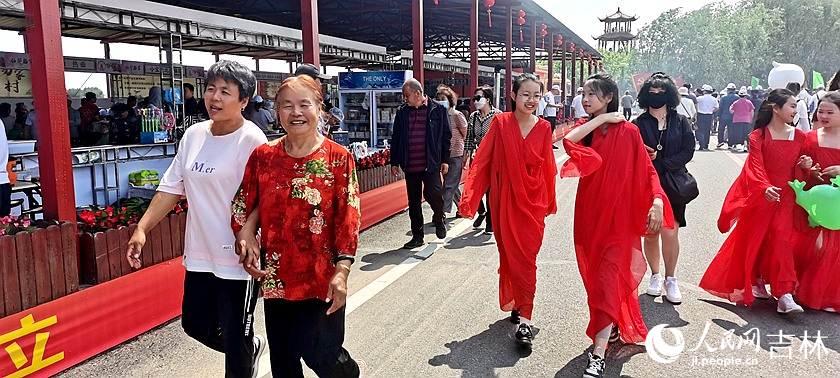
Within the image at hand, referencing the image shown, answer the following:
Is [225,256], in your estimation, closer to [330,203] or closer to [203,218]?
[203,218]

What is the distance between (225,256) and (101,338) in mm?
1610

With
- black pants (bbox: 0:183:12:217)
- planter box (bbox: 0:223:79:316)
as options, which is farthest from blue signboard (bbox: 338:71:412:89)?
planter box (bbox: 0:223:79:316)

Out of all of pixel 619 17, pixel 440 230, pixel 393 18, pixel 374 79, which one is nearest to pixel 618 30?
pixel 619 17

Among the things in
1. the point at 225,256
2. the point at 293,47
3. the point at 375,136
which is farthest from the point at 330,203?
the point at 375,136

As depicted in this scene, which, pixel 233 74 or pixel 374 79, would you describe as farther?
pixel 374 79

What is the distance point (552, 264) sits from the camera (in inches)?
239

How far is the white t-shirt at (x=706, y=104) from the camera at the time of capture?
17.9 m

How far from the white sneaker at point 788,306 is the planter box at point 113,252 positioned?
13.6ft

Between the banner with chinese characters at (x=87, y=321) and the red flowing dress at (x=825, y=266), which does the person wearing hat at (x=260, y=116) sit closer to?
the banner with chinese characters at (x=87, y=321)

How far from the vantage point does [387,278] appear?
18.6 feet

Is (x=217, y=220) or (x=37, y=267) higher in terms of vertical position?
(x=217, y=220)

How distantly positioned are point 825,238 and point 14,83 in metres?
14.4

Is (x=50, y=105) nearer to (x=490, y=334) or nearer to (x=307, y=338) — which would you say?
(x=307, y=338)

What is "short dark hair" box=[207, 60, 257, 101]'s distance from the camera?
2.98 metres
